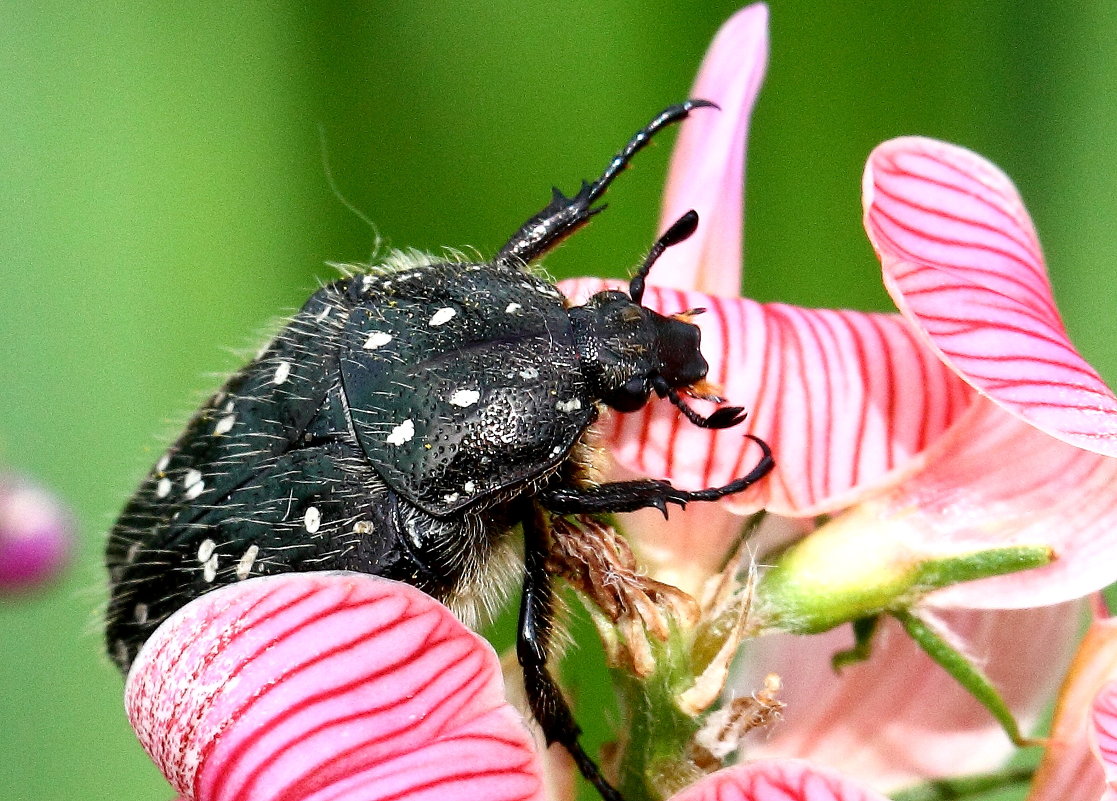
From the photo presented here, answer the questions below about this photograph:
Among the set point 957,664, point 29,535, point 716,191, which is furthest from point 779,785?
Answer: point 29,535

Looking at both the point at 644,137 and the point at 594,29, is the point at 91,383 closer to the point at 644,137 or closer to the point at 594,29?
the point at 594,29

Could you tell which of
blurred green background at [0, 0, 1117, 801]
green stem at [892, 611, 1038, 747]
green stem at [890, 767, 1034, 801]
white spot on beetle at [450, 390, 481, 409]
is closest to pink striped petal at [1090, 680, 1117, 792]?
green stem at [892, 611, 1038, 747]

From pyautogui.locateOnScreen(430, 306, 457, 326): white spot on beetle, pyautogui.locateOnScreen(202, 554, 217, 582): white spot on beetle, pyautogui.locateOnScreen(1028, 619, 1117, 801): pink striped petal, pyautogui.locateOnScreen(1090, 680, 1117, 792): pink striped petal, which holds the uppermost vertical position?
pyautogui.locateOnScreen(430, 306, 457, 326): white spot on beetle

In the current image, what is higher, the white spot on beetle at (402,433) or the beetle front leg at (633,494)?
the white spot on beetle at (402,433)

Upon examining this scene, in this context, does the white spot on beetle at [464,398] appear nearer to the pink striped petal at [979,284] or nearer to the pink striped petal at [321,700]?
the pink striped petal at [321,700]

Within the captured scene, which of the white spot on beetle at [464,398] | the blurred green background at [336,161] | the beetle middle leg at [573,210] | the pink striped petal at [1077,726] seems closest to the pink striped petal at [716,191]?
the beetle middle leg at [573,210]

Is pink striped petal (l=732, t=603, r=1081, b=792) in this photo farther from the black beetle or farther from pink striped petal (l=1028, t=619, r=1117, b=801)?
the black beetle

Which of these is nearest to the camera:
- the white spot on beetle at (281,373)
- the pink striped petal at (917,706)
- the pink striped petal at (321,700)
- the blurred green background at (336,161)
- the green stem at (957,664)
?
the pink striped petal at (321,700)
